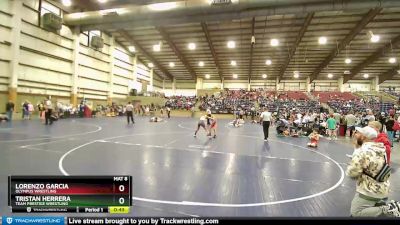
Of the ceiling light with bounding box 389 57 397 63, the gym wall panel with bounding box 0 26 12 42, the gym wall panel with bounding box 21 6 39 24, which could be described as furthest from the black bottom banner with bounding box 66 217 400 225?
the ceiling light with bounding box 389 57 397 63

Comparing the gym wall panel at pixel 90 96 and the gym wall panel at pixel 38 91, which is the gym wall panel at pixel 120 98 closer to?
the gym wall panel at pixel 90 96

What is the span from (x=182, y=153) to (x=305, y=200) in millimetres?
5296

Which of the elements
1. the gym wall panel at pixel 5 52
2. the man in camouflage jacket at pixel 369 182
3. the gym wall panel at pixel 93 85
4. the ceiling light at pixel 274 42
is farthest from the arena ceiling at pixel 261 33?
the man in camouflage jacket at pixel 369 182

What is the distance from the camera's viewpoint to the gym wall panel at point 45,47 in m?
24.9

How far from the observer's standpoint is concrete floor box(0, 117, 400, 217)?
4.70 metres

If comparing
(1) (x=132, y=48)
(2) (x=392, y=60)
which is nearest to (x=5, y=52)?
(1) (x=132, y=48)

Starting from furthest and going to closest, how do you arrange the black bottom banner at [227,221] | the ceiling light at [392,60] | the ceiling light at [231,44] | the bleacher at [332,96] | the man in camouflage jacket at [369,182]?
1. the bleacher at [332,96]
2. the ceiling light at [392,60]
3. the ceiling light at [231,44]
4. the man in camouflage jacket at [369,182]
5. the black bottom banner at [227,221]

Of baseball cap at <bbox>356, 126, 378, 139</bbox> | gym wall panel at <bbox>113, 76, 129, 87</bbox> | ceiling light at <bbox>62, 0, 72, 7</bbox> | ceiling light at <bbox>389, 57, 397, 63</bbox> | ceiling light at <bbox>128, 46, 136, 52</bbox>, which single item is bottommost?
baseball cap at <bbox>356, 126, 378, 139</bbox>

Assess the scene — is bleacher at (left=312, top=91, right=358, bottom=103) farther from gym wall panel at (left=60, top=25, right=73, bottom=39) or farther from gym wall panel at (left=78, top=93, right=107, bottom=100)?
gym wall panel at (left=60, top=25, right=73, bottom=39)

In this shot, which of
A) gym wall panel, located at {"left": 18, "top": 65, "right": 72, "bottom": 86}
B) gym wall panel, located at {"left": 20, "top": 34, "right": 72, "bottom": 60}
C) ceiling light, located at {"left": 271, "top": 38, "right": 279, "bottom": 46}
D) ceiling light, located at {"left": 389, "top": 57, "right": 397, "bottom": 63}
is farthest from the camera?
ceiling light, located at {"left": 389, "top": 57, "right": 397, "bottom": 63}
